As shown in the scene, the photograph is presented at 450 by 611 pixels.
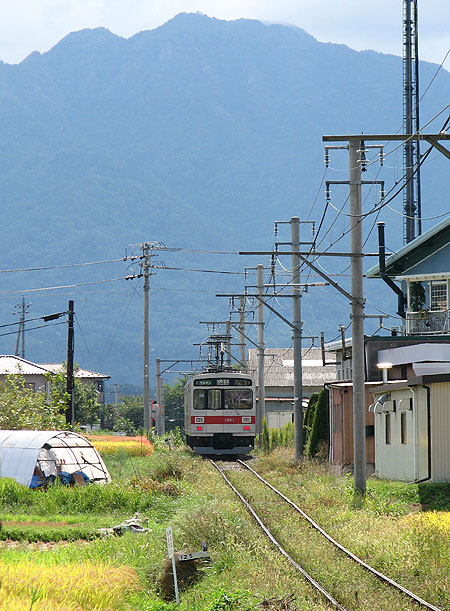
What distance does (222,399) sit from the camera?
3659cm

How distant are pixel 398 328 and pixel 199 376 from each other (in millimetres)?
8377

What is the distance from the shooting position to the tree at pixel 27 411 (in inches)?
1448

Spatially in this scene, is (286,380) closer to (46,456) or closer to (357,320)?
(46,456)

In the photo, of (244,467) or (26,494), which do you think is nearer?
(26,494)

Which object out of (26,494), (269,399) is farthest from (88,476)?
(269,399)

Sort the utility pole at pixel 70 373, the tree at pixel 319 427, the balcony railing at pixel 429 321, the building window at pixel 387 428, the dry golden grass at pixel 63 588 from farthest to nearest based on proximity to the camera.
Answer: the utility pole at pixel 70 373 < the balcony railing at pixel 429 321 < the tree at pixel 319 427 < the building window at pixel 387 428 < the dry golden grass at pixel 63 588

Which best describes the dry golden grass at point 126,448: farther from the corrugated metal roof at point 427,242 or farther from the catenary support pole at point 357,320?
the catenary support pole at point 357,320

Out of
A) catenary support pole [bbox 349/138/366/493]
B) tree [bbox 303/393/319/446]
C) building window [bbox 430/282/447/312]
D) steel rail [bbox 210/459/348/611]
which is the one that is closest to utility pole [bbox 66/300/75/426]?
tree [bbox 303/393/319/446]

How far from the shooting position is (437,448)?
20656 millimetres

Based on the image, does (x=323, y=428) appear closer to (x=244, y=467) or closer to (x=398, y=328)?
(x=244, y=467)

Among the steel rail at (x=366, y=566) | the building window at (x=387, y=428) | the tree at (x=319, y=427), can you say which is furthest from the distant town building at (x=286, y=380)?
the steel rail at (x=366, y=566)

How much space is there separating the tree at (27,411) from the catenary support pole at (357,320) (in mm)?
19057

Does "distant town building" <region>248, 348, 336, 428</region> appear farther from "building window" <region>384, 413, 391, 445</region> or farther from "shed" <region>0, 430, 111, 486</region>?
"building window" <region>384, 413, 391, 445</region>

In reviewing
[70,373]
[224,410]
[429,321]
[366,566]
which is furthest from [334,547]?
[70,373]
